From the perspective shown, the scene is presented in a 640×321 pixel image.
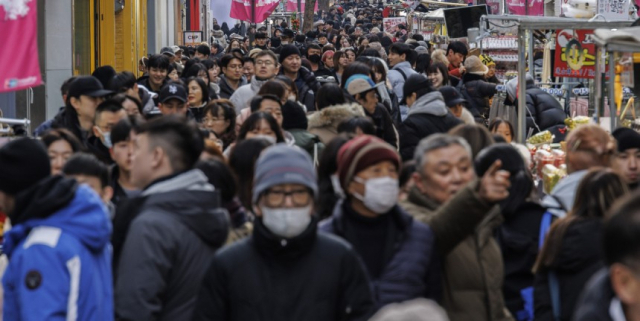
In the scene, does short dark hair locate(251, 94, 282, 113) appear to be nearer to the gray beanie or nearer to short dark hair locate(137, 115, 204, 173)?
short dark hair locate(137, 115, 204, 173)

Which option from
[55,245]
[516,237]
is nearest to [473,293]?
[516,237]

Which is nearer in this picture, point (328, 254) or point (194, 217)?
point (328, 254)

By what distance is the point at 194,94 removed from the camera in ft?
37.1

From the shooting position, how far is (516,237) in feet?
18.2

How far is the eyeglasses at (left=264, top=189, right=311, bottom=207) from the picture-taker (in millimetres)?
4148

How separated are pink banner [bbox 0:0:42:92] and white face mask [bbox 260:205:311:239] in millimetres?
3822

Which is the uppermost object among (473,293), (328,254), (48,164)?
(48,164)

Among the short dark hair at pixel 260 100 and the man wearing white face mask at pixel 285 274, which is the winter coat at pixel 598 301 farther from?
the short dark hair at pixel 260 100

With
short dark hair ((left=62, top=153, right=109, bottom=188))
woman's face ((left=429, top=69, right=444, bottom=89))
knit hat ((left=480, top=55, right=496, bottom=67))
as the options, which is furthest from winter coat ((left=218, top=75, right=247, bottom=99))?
short dark hair ((left=62, top=153, right=109, bottom=188))

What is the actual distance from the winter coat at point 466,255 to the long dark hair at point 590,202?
0.83ft

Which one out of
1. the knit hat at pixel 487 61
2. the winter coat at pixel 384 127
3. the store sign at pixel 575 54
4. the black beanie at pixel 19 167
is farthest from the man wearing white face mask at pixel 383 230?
the knit hat at pixel 487 61

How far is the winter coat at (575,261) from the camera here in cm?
479

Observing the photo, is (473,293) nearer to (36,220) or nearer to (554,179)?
(36,220)

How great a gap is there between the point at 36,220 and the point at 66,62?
1289 centimetres
